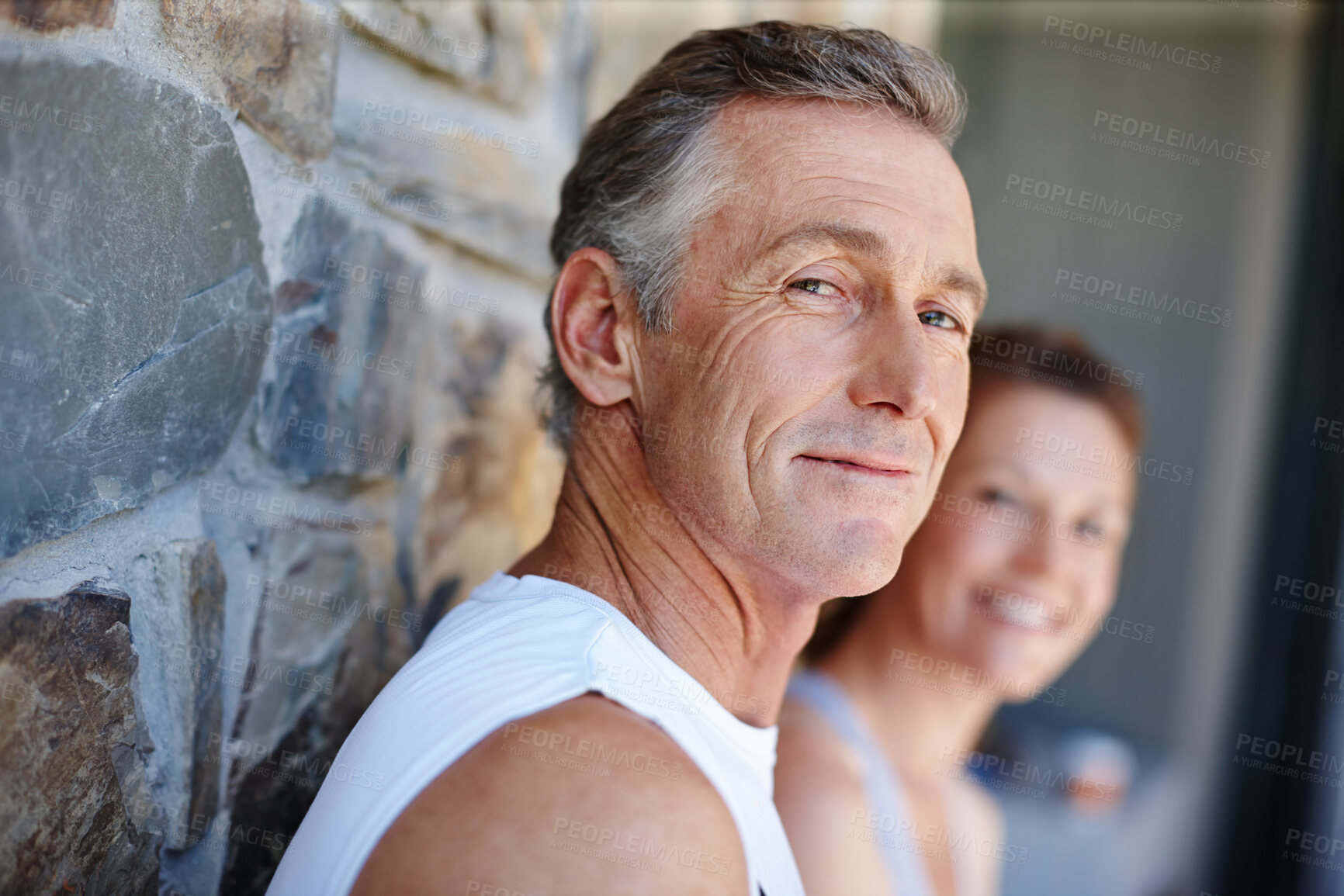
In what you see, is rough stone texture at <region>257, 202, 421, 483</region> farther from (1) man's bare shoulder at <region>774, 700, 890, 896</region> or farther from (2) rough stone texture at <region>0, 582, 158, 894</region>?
(1) man's bare shoulder at <region>774, 700, 890, 896</region>

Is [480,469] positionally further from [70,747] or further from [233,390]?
[70,747]

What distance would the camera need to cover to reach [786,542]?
1217mm

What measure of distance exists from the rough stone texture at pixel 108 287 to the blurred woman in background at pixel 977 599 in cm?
138

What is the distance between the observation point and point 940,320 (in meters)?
1.39

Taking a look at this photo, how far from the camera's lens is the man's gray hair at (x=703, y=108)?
1323 mm

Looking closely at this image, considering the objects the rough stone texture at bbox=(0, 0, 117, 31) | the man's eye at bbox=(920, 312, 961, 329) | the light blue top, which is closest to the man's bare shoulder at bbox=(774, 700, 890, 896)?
the light blue top

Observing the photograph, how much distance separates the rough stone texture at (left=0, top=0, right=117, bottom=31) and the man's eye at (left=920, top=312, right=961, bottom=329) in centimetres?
102

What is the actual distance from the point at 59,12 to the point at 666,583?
2.92ft

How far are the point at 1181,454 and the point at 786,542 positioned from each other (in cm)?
285

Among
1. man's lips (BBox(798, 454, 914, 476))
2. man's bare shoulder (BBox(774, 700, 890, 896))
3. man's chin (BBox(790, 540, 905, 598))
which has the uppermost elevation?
man's lips (BBox(798, 454, 914, 476))

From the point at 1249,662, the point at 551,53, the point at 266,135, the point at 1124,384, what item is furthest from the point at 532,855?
the point at 1249,662

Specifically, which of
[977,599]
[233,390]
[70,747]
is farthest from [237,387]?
[977,599]

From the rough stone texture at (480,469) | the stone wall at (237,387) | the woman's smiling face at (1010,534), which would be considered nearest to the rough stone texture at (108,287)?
the stone wall at (237,387)

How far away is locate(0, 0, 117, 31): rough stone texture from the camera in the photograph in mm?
832
